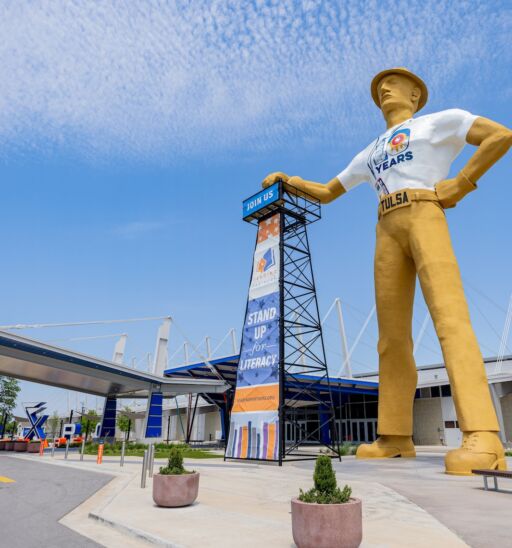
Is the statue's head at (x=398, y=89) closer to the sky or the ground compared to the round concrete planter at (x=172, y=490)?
closer to the sky

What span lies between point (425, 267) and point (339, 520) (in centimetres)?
1119

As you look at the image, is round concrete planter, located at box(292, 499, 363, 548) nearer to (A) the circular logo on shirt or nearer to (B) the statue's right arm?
(A) the circular logo on shirt

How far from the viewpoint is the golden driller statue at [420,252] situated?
512 inches

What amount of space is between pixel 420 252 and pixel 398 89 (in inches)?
268

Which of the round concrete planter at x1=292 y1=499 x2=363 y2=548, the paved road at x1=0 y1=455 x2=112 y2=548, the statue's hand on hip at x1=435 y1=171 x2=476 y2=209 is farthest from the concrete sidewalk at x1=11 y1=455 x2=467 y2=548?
the statue's hand on hip at x1=435 y1=171 x2=476 y2=209

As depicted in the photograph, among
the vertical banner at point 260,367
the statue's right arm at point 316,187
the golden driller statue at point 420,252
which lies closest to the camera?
the golden driller statue at point 420,252

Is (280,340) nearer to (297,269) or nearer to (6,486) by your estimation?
(297,269)

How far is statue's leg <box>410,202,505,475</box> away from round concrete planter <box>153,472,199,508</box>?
25.3 ft

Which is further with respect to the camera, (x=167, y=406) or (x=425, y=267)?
(x=167, y=406)

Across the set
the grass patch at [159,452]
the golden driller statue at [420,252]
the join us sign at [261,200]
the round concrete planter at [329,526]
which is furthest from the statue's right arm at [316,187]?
the round concrete planter at [329,526]

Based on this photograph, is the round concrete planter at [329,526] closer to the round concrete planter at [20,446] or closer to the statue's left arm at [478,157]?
the statue's left arm at [478,157]

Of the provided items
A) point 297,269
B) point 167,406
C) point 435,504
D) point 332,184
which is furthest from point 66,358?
point 167,406

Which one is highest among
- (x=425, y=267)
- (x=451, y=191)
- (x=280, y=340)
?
(x=451, y=191)

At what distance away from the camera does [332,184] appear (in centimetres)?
1998
